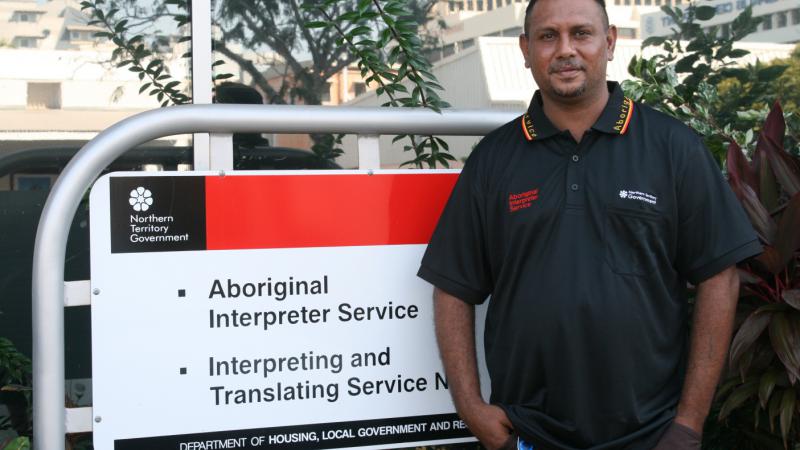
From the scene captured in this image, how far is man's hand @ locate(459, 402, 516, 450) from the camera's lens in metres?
2.53

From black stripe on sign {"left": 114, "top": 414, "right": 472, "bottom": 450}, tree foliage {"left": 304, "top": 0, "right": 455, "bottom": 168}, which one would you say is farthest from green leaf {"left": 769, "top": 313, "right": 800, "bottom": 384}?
tree foliage {"left": 304, "top": 0, "right": 455, "bottom": 168}

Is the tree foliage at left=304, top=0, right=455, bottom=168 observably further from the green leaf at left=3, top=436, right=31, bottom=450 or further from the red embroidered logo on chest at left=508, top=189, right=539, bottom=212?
the green leaf at left=3, top=436, right=31, bottom=450

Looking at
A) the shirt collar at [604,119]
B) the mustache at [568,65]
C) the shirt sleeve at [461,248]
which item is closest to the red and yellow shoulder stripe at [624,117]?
the shirt collar at [604,119]

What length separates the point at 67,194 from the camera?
96.8 inches

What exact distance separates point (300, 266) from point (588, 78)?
2.95 feet

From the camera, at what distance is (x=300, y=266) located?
2.67 meters

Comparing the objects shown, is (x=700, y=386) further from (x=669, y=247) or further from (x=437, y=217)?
(x=437, y=217)

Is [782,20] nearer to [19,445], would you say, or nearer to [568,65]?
[568,65]

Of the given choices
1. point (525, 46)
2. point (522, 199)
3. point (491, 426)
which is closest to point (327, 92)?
point (525, 46)

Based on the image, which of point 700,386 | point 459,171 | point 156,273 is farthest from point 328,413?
point 700,386

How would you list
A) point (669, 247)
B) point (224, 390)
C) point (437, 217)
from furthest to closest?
point (437, 217) < point (224, 390) < point (669, 247)

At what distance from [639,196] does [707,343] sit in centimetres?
41

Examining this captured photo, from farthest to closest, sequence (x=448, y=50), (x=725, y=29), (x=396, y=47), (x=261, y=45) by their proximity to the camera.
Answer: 1. (x=725, y=29)
2. (x=448, y=50)
3. (x=261, y=45)
4. (x=396, y=47)

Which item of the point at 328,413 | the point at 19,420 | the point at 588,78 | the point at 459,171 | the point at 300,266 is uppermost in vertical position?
the point at 588,78
